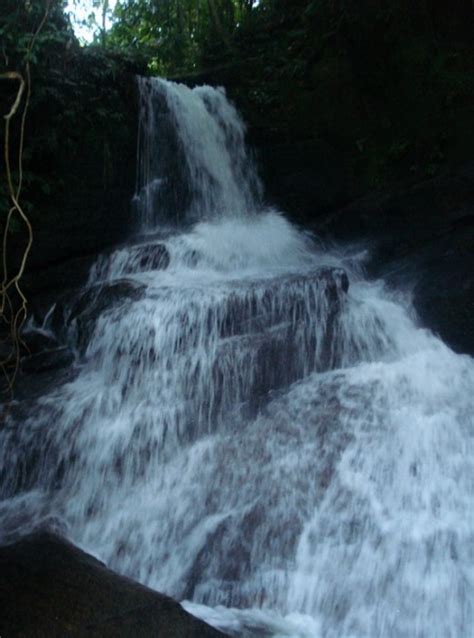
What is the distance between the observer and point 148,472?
18.7 feet

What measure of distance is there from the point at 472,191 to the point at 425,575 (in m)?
6.06

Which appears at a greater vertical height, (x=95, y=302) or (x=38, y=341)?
(x=95, y=302)

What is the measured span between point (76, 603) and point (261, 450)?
2.44 metres

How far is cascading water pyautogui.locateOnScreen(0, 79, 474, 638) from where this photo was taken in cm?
439

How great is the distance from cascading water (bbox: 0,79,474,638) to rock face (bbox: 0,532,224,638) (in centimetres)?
78

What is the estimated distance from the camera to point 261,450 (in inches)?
220

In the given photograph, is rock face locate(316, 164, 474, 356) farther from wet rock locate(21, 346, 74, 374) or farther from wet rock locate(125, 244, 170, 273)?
wet rock locate(21, 346, 74, 374)

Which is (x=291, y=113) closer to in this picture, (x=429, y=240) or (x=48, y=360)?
(x=429, y=240)

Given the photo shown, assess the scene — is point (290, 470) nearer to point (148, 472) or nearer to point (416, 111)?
point (148, 472)

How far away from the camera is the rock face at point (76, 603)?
3.24 m

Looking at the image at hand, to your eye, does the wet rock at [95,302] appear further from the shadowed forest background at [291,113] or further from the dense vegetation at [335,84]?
the dense vegetation at [335,84]

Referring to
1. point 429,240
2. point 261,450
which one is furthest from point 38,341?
point 429,240

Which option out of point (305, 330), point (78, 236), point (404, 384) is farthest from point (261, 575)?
point (78, 236)

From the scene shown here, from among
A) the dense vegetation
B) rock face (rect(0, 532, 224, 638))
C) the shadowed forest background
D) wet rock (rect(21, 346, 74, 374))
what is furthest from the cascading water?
the dense vegetation
